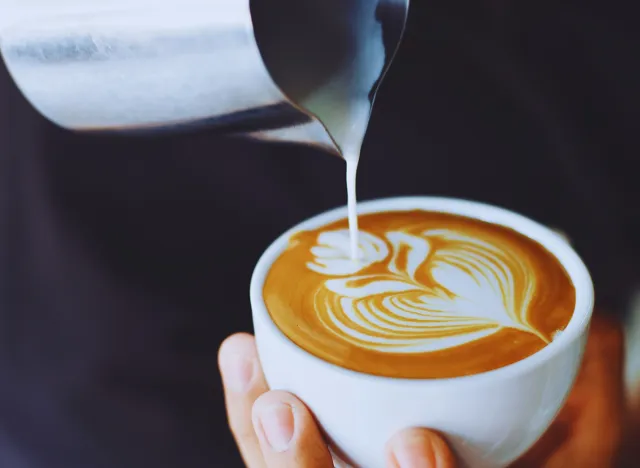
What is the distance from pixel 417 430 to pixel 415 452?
0.6 inches

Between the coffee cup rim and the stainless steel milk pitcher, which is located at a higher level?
the stainless steel milk pitcher

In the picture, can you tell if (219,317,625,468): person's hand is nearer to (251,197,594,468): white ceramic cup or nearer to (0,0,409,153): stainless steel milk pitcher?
(251,197,594,468): white ceramic cup

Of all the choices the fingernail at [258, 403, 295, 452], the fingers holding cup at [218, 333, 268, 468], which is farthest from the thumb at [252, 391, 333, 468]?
the fingers holding cup at [218, 333, 268, 468]

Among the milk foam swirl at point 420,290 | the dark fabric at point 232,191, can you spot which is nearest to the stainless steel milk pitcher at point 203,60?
the milk foam swirl at point 420,290

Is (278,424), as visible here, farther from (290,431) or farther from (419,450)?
(419,450)

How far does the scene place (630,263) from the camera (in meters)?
1.05

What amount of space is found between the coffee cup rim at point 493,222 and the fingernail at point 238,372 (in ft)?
0.42

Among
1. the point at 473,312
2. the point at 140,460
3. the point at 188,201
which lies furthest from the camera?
the point at 188,201

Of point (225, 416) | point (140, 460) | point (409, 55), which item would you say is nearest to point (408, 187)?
point (409, 55)

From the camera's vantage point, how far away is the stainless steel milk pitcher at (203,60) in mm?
513

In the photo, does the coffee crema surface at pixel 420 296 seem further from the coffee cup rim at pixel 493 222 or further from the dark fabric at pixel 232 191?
the dark fabric at pixel 232 191

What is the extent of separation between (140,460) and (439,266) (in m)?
0.55

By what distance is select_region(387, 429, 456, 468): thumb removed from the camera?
500mm

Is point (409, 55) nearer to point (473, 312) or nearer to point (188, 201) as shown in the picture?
point (188, 201)
